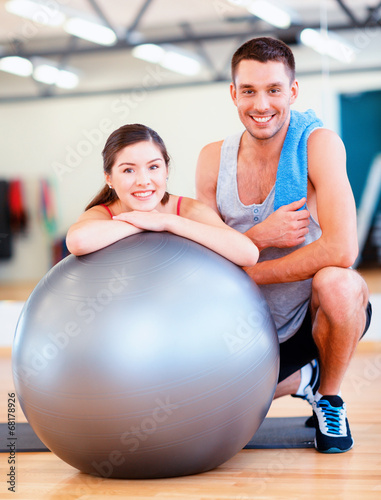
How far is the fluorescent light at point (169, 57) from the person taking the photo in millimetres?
4688

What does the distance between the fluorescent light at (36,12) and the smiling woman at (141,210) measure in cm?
312

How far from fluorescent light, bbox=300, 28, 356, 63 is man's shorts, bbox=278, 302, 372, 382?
2708mm

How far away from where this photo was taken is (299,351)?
2080 mm

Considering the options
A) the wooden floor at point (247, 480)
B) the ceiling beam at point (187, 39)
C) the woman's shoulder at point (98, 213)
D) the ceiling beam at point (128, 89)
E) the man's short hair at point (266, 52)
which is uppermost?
the ceiling beam at point (187, 39)

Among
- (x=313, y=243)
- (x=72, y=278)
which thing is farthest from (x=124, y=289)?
(x=313, y=243)

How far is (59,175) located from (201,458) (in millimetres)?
3467

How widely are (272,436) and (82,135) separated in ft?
10.5

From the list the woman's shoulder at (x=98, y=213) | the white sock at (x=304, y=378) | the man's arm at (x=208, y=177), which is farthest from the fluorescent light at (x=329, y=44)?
the woman's shoulder at (x=98, y=213)

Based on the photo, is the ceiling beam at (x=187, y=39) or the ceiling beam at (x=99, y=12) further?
the ceiling beam at (x=99, y=12)

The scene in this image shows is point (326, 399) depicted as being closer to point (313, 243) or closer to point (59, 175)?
point (313, 243)

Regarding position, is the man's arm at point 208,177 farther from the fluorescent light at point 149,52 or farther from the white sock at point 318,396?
the fluorescent light at point 149,52

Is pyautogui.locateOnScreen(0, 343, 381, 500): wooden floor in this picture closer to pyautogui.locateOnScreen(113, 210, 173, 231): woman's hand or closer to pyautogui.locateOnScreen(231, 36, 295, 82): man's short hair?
pyautogui.locateOnScreen(113, 210, 173, 231): woman's hand

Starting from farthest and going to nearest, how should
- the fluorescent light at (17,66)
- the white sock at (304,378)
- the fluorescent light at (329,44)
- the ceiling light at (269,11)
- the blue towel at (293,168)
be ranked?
1. the fluorescent light at (17,66)
2. the ceiling light at (269,11)
3. the fluorescent light at (329,44)
4. the white sock at (304,378)
5. the blue towel at (293,168)

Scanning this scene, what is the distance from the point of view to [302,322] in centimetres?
209
